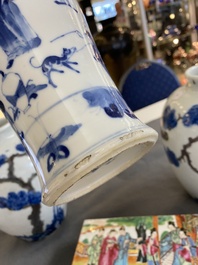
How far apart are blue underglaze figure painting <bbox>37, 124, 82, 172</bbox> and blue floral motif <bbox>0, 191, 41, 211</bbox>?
0.23 meters

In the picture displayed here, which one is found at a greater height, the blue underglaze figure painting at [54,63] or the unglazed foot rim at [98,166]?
the blue underglaze figure painting at [54,63]

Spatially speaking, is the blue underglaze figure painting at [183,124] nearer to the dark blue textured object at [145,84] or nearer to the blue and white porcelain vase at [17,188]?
the blue and white porcelain vase at [17,188]

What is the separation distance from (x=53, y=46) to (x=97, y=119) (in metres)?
0.06

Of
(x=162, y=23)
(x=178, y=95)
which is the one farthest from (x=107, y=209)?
(x=162, y=23)

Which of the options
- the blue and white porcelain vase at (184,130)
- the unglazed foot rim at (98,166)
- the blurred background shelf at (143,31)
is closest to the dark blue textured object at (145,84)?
the blue and white porcelain vase at (184,130)

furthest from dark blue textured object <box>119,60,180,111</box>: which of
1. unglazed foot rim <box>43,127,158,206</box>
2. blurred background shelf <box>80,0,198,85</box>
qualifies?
blurred background shelf <box>80,0,198,85</box>

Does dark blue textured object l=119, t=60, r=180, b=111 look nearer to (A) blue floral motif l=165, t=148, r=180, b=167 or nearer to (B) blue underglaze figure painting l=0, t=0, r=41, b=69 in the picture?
(A) blue floral motif l=165, t=148, r=180, b=167

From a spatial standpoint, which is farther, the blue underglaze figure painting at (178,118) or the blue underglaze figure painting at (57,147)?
the blue underglaze figure painting at (178,118)

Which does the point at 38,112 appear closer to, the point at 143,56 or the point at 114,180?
the point at 114,180

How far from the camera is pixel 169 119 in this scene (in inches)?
17.6

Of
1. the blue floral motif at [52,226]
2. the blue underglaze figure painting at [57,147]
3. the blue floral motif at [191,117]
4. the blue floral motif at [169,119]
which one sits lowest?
the blue floral motif at [52,226]

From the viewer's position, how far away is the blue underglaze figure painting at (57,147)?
0.23 metres

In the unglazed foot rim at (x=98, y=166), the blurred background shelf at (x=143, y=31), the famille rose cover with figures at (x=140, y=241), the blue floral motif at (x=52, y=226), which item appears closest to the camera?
the unglazed foot rim at (x=98, y=166)

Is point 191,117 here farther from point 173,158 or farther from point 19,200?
point 19,200
